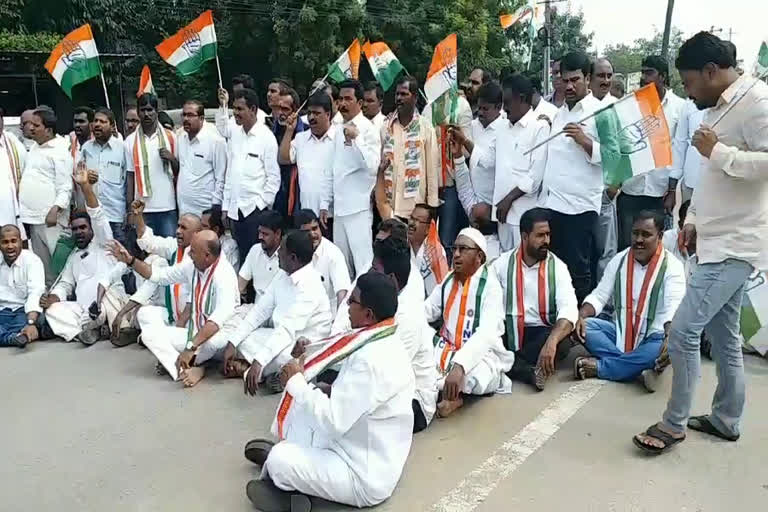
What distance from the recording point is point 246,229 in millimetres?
6348

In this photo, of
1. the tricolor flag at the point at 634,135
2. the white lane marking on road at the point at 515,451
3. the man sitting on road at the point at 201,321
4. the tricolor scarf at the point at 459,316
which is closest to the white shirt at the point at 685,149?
the tricolor flag at the point at 634,135

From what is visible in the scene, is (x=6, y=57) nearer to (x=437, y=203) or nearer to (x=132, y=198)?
(x=132, y=198)

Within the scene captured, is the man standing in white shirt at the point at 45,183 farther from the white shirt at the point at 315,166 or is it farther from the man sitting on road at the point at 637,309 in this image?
the man sitting on road at the point at 637,309

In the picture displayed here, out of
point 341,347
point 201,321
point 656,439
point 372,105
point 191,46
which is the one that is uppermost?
point 191,46

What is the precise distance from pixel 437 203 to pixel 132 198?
298cm

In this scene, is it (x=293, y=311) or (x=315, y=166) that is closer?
(x=293, y=311)

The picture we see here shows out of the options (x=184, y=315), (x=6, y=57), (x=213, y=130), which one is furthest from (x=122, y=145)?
(x=6, y=57)

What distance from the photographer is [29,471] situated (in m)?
3.87

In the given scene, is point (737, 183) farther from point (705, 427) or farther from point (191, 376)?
point (191, 376)

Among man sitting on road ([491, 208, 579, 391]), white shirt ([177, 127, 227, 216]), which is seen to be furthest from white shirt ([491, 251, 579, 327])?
white shirt ([177, 127, 227, 216])

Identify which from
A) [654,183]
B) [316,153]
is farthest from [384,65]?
[654,183]

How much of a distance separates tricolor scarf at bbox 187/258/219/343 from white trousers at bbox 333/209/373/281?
1189 mm

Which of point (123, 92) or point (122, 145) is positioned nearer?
point (122, 145)

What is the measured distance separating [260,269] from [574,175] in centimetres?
242
